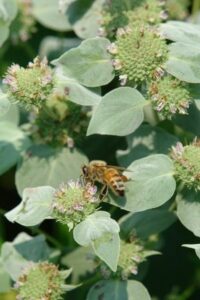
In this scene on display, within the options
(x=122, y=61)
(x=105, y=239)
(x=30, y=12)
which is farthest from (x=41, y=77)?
(x=30, y=12)

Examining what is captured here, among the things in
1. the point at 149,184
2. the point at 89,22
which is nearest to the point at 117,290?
the point at 149,184

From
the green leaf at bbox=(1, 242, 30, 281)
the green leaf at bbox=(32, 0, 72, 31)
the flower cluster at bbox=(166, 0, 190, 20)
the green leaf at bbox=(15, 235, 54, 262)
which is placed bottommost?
the green leaf at bbox=(15, 235, 54, 262)

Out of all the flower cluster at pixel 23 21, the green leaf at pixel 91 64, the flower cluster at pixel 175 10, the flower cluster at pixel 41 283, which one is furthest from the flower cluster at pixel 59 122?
the flower cluster at pixel 175 10

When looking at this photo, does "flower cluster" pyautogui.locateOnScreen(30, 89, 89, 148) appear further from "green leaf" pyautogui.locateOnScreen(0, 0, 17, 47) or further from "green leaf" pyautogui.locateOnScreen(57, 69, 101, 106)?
"green leaf" pyautogui.locateOnScreen(0, 0, 17, 47)

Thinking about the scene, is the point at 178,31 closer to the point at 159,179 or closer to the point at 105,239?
the point at 159,179

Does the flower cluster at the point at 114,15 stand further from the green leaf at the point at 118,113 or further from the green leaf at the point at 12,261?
the green leaf at the point at 12,261

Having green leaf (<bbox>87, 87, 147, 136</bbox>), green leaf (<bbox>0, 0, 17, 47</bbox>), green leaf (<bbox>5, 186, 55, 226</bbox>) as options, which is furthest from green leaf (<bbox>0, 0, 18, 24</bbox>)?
green leaf (<bbox>5, 186, 55, 226</bbox>)
